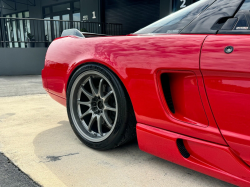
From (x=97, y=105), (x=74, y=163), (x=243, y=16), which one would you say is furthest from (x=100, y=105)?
(x=243, y=16)

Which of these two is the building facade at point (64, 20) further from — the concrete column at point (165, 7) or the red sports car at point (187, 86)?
the red sports car at point (187, 86)

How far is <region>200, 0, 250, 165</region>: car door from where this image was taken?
1.11 metres

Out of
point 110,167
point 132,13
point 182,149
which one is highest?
point 132,13

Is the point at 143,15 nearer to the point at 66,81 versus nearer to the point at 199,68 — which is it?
the point at 66,81

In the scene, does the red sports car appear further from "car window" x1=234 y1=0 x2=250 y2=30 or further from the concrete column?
the concrete column

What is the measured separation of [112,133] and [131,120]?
0.61 feet

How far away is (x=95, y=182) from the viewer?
148cm

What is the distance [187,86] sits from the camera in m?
1.33

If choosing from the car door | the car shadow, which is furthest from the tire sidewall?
the car door

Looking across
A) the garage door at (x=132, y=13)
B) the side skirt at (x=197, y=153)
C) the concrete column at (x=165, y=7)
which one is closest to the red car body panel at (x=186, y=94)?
the side skirt at (x=197, y=153)

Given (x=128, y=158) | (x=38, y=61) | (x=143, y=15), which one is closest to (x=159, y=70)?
(x=128, y=158)

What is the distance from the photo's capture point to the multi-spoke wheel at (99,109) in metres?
1.67

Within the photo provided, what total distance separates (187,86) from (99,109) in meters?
0.88

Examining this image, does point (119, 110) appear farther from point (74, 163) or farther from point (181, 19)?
point (181, 19)
